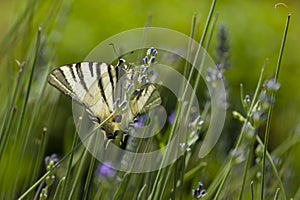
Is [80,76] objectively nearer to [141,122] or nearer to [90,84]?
[90,84]

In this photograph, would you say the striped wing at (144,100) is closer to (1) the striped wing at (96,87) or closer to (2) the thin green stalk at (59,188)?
(1) the striped wing at (96,87)

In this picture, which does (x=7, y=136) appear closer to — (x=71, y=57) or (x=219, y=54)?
(x=219, y=54)

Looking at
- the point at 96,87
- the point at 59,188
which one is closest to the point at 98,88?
the point at 96,87

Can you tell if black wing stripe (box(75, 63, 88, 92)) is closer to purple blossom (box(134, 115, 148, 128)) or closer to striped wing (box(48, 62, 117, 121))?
striped wing (box(48, 62, 117, 121))

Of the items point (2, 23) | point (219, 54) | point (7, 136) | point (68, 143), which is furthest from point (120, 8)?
point (7, 136)

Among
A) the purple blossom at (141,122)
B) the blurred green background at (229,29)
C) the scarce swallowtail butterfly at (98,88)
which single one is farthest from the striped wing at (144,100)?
the blurred green background at (229,29)

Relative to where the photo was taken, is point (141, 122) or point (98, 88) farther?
point (141, 122)

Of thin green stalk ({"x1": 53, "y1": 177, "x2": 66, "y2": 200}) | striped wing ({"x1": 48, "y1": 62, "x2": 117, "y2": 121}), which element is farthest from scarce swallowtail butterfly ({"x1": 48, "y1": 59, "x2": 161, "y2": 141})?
thin green stalk ({"x1": 53, "y1": 177, "x2": 66, "y2": 200})
